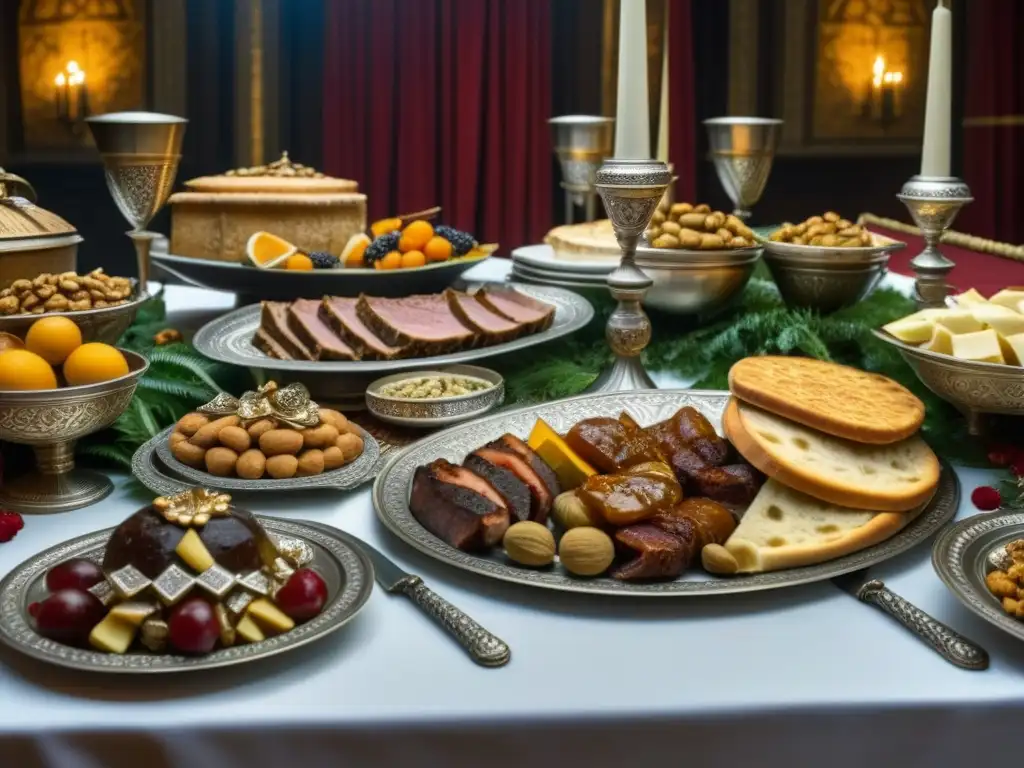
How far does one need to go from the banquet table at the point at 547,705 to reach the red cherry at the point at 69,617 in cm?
3

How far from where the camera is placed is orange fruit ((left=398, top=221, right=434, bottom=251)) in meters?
2.10

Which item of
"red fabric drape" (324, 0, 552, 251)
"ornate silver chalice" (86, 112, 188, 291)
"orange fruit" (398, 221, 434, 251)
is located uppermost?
"red fabric drape" (324, 0, 552, 251)

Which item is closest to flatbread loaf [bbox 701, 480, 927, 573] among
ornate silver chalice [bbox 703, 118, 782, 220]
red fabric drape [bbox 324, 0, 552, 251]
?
ornate silver chalice [bbox 703, 118, 782, 220]

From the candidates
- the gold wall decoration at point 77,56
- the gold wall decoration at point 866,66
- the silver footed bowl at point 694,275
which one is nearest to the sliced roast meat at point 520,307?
the silver footed bowl at point 694,275

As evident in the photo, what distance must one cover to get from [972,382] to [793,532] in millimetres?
364

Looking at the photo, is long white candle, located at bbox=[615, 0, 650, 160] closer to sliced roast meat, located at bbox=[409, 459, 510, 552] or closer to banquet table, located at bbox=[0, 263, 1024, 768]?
sliced roast meat, located at bbox=[409, 459, 510, 552]

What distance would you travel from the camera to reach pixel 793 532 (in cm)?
101

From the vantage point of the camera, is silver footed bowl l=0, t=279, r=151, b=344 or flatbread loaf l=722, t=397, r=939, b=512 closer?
flatbread loaf l=722, t=397, r=939, b=512

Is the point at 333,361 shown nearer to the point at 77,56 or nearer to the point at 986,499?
the point at 986,499

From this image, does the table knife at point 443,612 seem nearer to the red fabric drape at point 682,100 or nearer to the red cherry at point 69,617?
the red cherry at point 69,617

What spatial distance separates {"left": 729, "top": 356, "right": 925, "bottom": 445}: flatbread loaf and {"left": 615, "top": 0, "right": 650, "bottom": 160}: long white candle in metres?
0.32

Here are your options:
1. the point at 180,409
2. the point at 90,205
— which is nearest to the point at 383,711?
the point at 180,409

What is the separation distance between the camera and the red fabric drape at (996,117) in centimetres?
525

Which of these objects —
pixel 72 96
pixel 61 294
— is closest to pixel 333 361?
pixel 61 294
